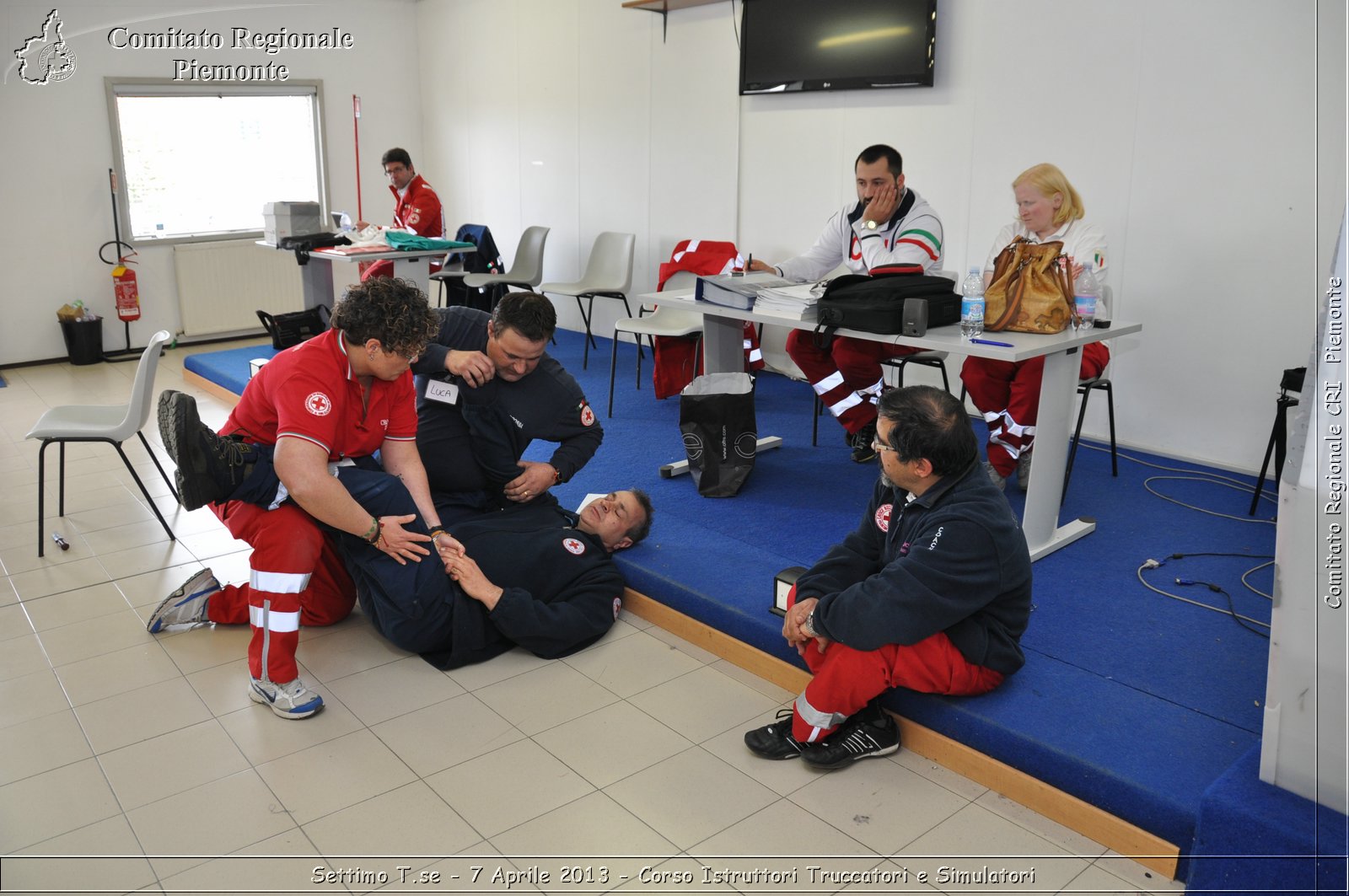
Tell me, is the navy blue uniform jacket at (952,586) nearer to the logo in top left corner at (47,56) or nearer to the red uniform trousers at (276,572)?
the red uniform trousers at (276,572)

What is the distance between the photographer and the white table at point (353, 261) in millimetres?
6066

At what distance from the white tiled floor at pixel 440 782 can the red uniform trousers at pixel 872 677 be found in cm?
15

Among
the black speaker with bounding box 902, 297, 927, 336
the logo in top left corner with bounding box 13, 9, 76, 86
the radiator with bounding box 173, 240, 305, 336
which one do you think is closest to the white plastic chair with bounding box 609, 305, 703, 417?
the black speaker with bounding box 902, 297, 927, 336

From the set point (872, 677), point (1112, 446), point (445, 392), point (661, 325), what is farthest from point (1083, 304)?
point (661, 325)

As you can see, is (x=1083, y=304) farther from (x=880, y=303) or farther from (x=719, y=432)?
(x=719, y=432)

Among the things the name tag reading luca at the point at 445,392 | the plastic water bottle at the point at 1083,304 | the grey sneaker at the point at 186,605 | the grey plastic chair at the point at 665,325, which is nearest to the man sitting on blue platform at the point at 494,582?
the name tag reading luca at the point at 445,392

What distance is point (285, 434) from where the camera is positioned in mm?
2656

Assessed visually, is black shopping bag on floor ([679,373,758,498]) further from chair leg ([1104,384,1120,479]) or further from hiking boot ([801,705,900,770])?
hiking boot ([801,705,900,770])

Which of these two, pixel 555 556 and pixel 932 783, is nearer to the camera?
pixel 932 783

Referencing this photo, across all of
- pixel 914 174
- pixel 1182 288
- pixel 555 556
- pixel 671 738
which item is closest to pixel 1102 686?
pixel 671 738

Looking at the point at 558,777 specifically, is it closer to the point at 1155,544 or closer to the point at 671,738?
the point at 671,738

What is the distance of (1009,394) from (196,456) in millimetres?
3003

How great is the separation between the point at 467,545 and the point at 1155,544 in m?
2.39

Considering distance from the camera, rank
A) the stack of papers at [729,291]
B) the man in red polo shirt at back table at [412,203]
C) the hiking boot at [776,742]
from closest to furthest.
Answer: the hiking boot at [776,742], the stack of papers at [729,291], the man in red polo shirt at back table at [412,203]
